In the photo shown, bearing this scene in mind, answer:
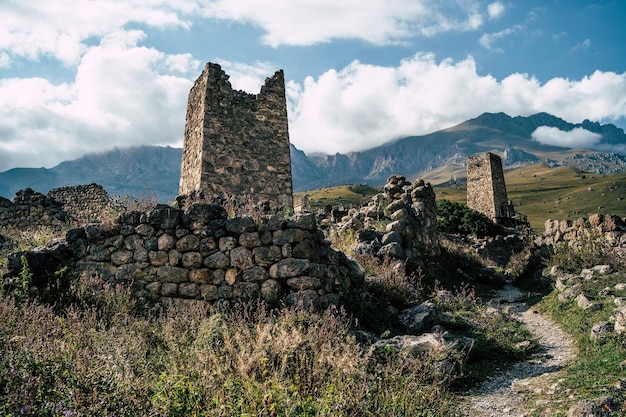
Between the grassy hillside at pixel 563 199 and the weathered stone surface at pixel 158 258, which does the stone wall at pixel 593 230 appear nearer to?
the weathered stone surface at pixel 158 258

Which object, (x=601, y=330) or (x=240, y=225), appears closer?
(x=601, y=330)

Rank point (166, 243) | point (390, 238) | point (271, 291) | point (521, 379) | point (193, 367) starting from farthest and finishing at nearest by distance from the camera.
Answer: point (390, 238)
point (166, 243)
point (271, 291)
point (521, 379)
point (193, 367)

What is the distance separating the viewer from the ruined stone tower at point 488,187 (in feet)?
144

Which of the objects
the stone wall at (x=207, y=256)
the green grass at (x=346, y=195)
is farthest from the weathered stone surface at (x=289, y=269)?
the green grass at (x=346, y=195)

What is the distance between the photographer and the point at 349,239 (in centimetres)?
1156

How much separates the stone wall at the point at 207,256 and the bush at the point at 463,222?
31.8m

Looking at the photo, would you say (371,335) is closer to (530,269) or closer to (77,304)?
(77,304)

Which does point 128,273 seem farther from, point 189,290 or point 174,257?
point 189,290

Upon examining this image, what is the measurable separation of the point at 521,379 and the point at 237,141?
36.2ft

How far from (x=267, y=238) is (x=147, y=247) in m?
2.01

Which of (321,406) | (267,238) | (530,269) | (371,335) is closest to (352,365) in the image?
Answer: (321,406)

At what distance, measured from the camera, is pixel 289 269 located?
7418mm

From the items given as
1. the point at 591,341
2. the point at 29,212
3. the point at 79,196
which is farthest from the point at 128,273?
the point at 79,196

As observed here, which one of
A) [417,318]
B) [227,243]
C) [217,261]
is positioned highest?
[227,243]
